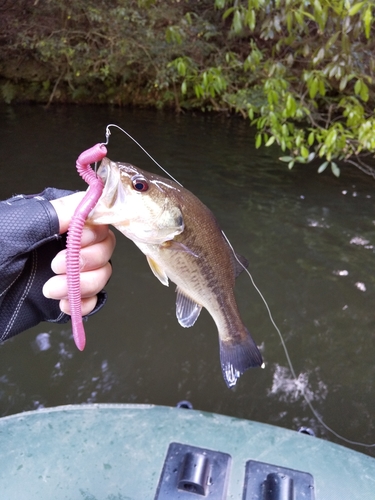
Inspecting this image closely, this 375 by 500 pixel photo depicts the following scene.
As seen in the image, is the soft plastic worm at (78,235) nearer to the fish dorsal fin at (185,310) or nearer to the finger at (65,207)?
the finger at (65,207)

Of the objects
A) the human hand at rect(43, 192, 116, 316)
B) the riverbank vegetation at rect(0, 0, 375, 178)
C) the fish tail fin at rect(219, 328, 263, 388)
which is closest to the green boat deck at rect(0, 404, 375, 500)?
the fish tail fin at rect(219, 328, 263, 388)

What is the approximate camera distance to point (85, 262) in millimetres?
1572

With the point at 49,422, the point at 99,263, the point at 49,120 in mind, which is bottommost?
the point at 49,120

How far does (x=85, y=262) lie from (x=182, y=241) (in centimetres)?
37

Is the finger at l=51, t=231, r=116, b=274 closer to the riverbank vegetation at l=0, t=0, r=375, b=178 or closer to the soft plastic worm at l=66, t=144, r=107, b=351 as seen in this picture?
the soft plastic worm at l=66, t=144, r=107, b=351

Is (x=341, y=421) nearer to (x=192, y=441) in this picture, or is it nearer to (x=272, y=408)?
(x=272, y=408)

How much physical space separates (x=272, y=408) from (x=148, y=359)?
4.38 feet

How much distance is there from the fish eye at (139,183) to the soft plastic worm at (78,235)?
0.19 meters

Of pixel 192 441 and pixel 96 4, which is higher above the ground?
pixel 96 4

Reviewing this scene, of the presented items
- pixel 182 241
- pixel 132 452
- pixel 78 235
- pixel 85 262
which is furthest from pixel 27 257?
pixel 132 452

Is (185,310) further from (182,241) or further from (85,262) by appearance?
(85,262)

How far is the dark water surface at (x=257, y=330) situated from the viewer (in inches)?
161

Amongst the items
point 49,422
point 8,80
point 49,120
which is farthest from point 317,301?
point 8,80

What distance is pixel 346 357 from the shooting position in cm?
467
